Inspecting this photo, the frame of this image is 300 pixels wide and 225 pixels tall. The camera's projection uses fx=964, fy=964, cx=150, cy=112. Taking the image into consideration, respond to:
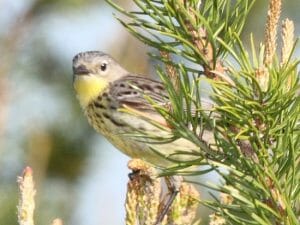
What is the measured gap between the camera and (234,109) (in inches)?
77.2

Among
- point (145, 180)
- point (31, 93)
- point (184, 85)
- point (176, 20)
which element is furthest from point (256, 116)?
point (31, 93)

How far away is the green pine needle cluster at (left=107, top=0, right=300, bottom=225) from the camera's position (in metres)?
1.92

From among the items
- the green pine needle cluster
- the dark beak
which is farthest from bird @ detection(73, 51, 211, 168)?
the green pine needle cluster

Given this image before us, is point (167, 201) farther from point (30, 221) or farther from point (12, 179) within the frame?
point (12, 179)

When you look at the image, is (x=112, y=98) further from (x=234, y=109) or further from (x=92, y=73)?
(x=234, y=109)

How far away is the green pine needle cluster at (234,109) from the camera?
192 cm

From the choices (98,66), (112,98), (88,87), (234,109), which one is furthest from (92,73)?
Result: (234,109)

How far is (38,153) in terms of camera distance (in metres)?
4.31

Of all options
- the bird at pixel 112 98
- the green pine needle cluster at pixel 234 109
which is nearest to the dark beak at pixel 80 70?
the bird at pixel 112 98

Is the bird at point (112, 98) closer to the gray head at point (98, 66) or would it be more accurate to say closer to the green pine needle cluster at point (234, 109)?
the gray head at point (98, 66)

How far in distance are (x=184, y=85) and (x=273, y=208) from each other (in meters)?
0.32

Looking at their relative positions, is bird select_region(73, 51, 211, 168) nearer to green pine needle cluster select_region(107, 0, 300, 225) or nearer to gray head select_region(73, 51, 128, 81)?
gray head select_region(73, 51, 128, 81)

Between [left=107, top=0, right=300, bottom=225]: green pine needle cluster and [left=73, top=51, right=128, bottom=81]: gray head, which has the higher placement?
[left=73, top=51, right=128, bottom=81]: gray head

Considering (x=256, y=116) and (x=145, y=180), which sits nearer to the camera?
(x=256, y=116)
